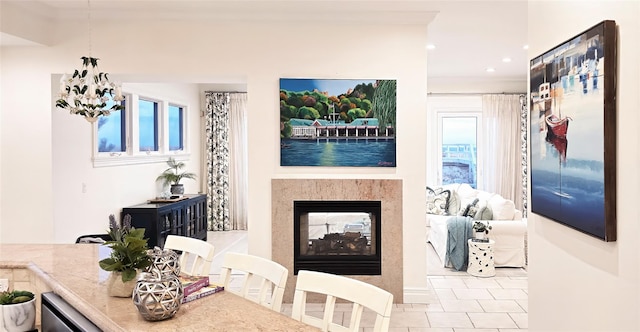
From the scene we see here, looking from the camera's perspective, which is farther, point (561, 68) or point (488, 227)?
point (488, 227)

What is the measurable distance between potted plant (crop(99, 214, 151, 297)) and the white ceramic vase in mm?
432

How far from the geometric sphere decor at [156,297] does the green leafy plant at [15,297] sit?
75cm

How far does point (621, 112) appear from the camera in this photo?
168 cm

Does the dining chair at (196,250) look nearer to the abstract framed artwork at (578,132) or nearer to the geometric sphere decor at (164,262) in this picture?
the geometric sphere decor at (164,262)

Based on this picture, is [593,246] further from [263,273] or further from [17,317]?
[17,317]

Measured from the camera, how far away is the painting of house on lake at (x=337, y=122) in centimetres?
448

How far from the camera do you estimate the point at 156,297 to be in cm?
150

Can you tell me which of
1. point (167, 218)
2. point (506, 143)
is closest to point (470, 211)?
point (506, 143)

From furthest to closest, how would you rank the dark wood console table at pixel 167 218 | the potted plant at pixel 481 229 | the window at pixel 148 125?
the window at pixel 148 125 < the dark wood console table at pixel 167 218 < the potted plant at pixel 481 229

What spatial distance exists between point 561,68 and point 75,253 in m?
2.49

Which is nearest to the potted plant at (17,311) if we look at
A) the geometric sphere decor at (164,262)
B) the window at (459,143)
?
the geometric sphere decor at (164,262)

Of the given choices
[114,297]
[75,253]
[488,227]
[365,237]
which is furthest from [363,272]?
[114,297]

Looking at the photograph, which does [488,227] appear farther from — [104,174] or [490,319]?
[104,174]

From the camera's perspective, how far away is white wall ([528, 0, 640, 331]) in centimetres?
163
